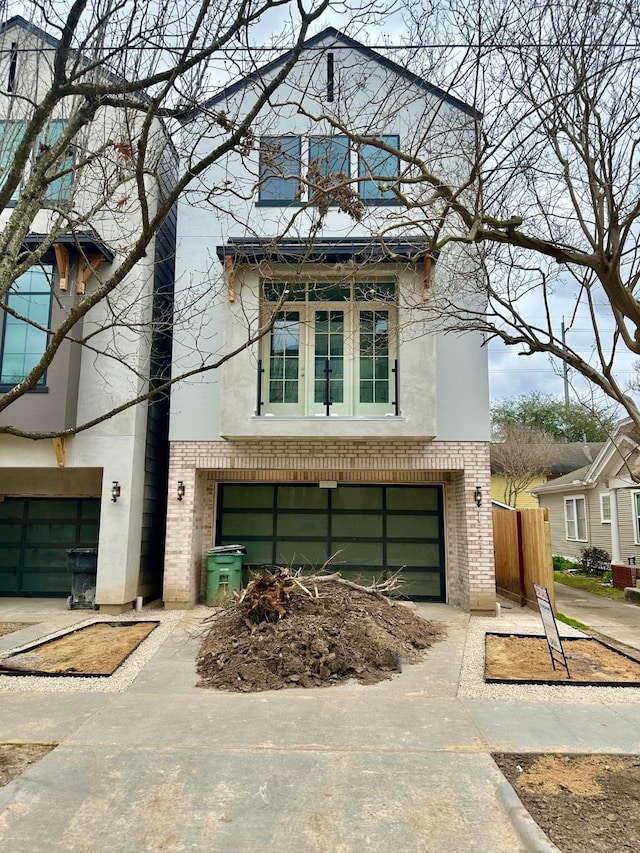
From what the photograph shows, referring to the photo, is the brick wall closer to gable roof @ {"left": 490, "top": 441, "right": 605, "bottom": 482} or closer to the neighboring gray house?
the neighboring gray house

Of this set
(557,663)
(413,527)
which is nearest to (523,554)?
(413,527)

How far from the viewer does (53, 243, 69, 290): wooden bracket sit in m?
10.0

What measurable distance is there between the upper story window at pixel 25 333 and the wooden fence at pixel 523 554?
921 cm

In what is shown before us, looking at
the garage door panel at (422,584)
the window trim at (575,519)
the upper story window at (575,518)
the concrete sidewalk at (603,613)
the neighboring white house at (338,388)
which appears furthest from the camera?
the upper story window at (575,518)

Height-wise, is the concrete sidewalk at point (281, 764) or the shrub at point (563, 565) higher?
the shrub at point (563, 565)

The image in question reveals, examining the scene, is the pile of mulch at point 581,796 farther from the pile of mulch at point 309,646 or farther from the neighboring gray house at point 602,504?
the neighboring gray house at point 602,504

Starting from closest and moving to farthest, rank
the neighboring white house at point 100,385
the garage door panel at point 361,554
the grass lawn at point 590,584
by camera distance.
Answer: the neighboring white house at point 100,385, the garage door panel at point 361,554, the grass lawn at point 590,584

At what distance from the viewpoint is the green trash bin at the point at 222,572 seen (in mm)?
10672

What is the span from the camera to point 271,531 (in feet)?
39.2

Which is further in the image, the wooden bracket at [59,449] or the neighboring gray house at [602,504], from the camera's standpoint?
the neighboring gray house at [602,504]

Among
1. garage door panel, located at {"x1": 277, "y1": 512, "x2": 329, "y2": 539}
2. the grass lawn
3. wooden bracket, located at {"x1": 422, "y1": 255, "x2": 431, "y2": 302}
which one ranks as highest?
wooden bracket, located at {"x1": 422, "y1": 255, "x2": 431, "y2": 302}

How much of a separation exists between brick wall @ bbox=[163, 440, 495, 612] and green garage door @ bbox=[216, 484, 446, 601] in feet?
2.94

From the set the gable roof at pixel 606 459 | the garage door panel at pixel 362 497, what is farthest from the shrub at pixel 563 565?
the garage door panel at pixel 362 497

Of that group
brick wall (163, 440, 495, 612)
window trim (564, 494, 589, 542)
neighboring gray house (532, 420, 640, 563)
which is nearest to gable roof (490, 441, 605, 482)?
neighboring gray house (532, 420, 640, 563)
